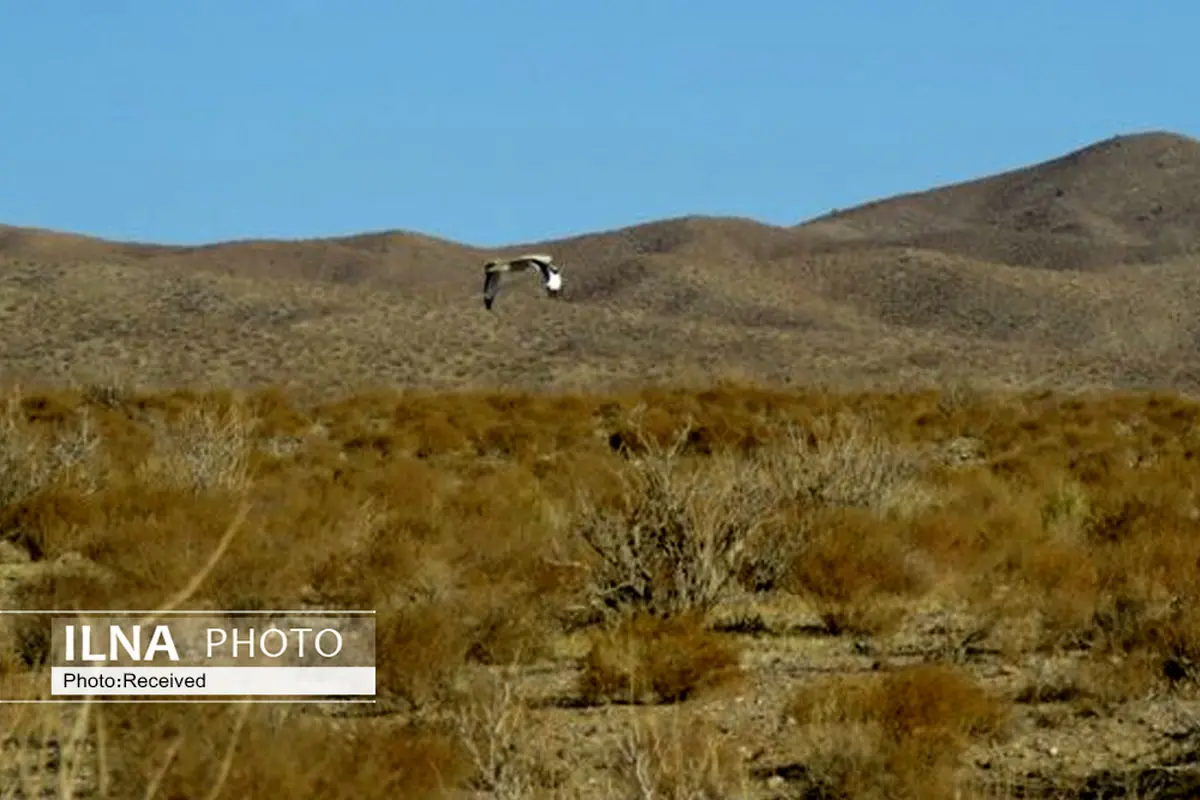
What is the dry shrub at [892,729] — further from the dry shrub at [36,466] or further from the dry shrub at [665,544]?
the dry shrub at [36,466]

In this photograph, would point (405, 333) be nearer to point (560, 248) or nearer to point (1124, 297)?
point (1124, 297)

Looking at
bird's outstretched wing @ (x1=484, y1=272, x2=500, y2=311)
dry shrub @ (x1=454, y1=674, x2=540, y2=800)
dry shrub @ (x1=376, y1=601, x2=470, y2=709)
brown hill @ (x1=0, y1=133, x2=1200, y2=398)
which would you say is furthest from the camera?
brown hill @ (x1=0, y1=133, x2=1200, y2=398)

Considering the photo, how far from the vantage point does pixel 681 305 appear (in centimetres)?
9275

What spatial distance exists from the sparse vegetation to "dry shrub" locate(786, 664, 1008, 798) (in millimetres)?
17

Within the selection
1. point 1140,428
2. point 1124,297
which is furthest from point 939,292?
point 1140,428

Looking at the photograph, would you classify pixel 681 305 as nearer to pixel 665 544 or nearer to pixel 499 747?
pixel 665 544

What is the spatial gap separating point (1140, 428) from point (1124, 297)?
2299 inches

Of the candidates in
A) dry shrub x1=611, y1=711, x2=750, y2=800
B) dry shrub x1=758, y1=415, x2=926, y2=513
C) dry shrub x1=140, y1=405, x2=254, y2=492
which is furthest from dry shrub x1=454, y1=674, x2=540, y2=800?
dry shrub x1=140, y1=405, x2=254, y2=492

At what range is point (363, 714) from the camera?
34.4 ft

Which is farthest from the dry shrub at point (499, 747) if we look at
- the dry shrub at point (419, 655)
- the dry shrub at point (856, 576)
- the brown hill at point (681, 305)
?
the brown hill at point (681, 305)

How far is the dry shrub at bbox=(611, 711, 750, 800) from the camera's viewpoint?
729 centimetres

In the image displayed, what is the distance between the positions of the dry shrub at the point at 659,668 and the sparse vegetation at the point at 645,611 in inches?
0.8

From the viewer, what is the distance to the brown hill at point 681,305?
2512 inches

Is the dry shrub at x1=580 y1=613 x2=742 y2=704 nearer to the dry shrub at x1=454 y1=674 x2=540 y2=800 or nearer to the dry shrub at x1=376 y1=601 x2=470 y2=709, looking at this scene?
the dry shrub at x1=376 y1=601 x2=470 y2=709
